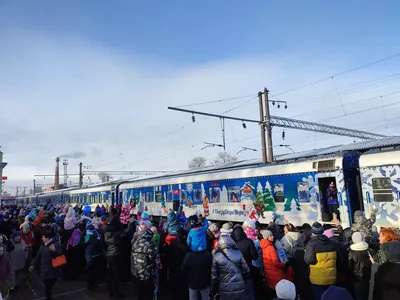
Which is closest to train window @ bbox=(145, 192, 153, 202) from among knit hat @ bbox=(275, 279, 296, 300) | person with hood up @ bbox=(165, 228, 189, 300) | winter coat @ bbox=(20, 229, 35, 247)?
winter coat @ bbox=(20, 229, 35, 247)

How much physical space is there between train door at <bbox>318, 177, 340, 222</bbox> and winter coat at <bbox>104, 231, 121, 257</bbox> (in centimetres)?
677

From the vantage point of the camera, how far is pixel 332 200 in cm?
1022

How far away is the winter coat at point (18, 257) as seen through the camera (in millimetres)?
6953

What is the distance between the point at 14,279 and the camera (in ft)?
23.3

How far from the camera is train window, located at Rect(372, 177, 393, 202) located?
8742 mm

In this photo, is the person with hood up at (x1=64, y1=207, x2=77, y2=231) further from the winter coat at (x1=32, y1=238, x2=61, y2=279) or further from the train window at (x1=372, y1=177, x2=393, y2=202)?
the train window at (x1=372, y1=177, x2=393, y2=202)

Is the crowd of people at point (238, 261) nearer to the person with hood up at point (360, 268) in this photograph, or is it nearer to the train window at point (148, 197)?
the person with hood up at point (360, 268)

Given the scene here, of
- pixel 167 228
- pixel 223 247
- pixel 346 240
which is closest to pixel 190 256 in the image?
pixel 223 247

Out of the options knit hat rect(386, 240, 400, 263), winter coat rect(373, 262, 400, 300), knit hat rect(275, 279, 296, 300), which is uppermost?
knit hat rect(386, 240, 400, 263)

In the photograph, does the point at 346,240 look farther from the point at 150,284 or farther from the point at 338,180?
the point at 338,180

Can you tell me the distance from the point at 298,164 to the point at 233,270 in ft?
25.1

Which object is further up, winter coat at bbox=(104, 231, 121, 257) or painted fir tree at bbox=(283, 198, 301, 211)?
painted fir tree at bbox=(283, 198, 301, 211)

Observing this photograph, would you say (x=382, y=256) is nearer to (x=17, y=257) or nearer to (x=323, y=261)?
(x=323, y=261)

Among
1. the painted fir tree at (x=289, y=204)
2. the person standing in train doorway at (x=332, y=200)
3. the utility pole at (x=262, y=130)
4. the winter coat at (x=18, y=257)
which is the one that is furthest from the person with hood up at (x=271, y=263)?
the utility pole at (x=262, y=130)
